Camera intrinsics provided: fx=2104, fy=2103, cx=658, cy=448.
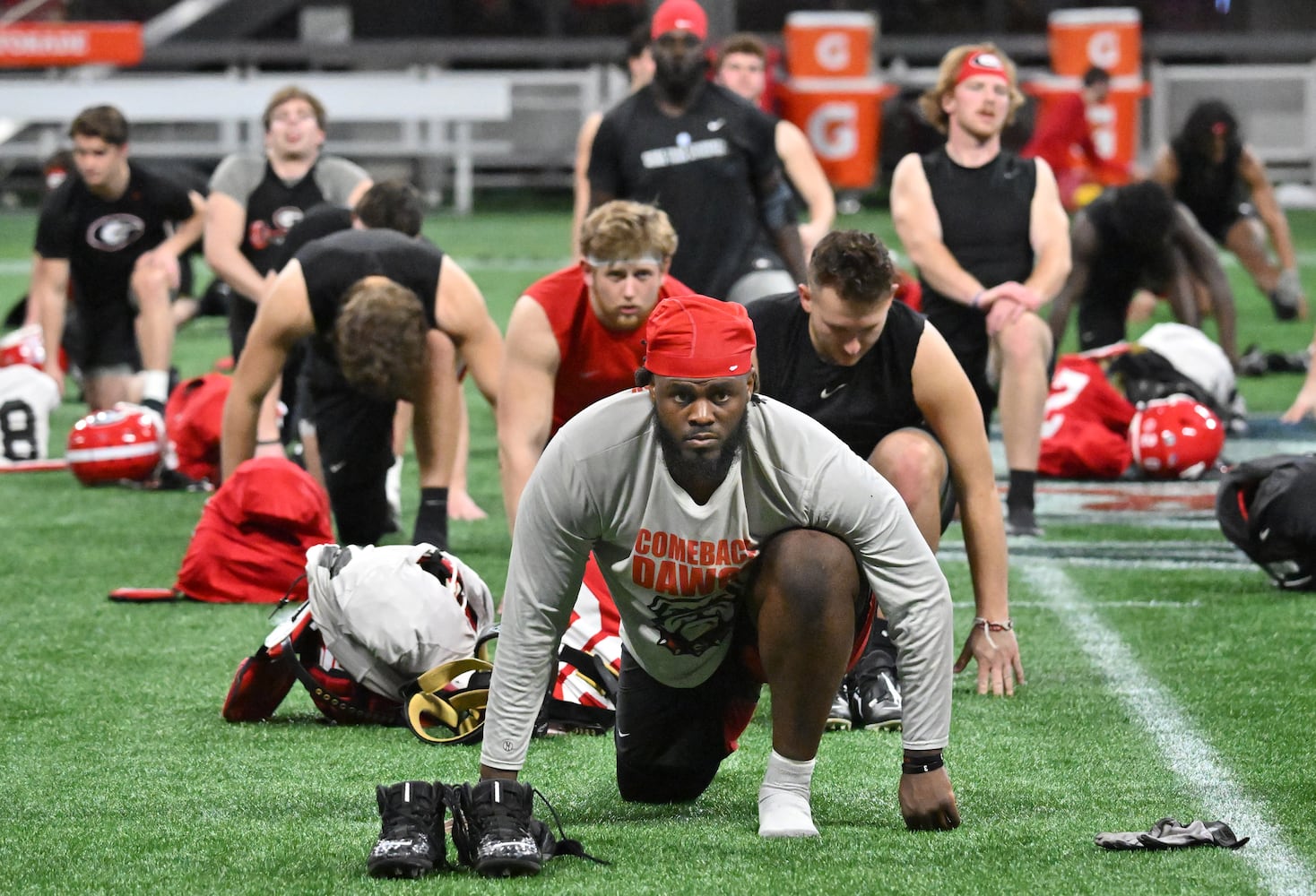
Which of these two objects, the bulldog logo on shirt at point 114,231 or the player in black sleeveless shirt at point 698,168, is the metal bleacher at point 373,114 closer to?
the bulldog logo on shirt at point 114,231

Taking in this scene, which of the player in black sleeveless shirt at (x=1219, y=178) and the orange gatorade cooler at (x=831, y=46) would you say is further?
the orange gatorade cooler at (x=831, y=46)

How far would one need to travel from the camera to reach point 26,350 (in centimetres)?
1139

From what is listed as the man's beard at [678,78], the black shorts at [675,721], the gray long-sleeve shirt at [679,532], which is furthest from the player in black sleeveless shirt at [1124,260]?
the gray long-sleeve shirt at [679,532]

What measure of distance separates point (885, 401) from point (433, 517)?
235 centimetres

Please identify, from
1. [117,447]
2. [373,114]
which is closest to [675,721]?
[117,447]

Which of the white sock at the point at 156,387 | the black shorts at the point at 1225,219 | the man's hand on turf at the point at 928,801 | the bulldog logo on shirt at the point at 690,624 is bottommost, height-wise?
the white sock at the point at 156,387

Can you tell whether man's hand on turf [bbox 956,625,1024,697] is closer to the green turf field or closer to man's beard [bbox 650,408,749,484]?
the green turf field

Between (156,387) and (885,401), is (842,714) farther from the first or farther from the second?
(156,387)

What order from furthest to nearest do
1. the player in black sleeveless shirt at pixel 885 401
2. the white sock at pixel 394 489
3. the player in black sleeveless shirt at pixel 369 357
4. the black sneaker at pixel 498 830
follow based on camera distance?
the white sock at pixel 394 489 < the player in black sleeveless shirt at pixel 369 357 < the player in black sleeveless shirt at pixel 885 401 < the black sneaker at pixel 498 830

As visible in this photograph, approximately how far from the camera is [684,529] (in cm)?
402

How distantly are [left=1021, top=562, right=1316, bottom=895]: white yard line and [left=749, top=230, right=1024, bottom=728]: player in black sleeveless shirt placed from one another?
42 cm

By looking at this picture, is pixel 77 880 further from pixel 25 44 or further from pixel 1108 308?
pixel 25 44

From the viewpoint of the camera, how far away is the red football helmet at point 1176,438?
929cm

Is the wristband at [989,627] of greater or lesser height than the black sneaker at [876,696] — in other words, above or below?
above
